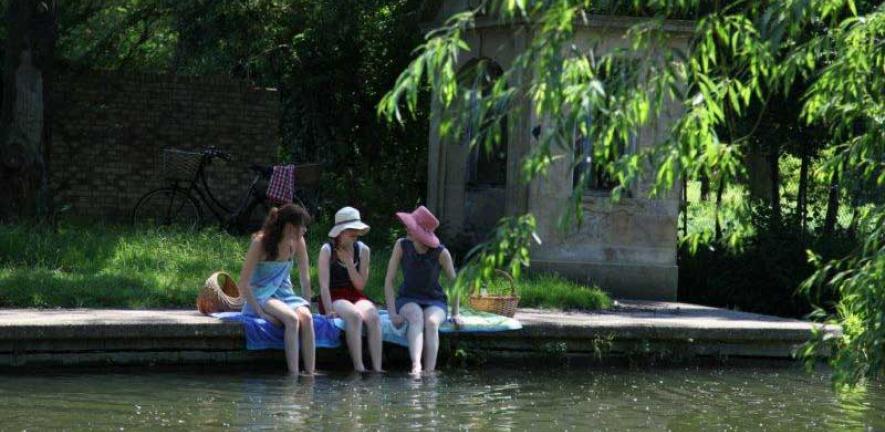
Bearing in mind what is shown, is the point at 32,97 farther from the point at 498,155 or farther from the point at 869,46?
the point at 869,46

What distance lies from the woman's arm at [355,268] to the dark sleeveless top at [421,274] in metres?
0.30

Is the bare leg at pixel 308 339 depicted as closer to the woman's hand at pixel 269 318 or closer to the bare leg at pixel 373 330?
the woman's hand at pixel 269 318

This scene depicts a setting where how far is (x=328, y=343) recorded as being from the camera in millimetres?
11125

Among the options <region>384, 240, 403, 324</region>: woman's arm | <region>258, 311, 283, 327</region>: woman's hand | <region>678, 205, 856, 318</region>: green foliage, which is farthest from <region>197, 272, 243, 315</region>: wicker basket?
<region>678, 205, 856, 318</region>: green foliage

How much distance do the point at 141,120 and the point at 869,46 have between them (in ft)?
47.0

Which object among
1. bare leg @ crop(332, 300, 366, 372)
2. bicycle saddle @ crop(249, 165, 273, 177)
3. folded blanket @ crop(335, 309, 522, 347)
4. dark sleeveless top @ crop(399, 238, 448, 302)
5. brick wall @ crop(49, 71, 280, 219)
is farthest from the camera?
brick wall @ crop(49, 71, 280, 219)

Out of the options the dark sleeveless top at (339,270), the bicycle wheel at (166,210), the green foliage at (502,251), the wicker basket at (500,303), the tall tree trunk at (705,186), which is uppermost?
the tall tree trunk at (705,186)

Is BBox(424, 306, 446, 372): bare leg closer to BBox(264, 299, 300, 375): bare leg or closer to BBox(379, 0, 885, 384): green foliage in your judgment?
BBox(264, 299, 300, 375): bare leg

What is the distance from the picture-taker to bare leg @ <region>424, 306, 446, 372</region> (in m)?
11.1

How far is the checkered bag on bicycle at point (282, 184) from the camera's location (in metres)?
17.4

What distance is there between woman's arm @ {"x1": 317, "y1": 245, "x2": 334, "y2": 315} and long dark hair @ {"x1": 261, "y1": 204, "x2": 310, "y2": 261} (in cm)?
29

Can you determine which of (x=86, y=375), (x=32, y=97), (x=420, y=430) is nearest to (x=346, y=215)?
(x=86, y=375)

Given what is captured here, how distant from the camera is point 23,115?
16828 millimetres

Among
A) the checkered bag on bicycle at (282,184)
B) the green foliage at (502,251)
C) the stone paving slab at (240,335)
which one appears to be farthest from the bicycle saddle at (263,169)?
the green foliage at (502,251)
